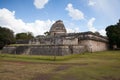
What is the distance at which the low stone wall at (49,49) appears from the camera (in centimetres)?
3006

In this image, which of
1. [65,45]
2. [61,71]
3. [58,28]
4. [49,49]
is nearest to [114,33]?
[58,28]

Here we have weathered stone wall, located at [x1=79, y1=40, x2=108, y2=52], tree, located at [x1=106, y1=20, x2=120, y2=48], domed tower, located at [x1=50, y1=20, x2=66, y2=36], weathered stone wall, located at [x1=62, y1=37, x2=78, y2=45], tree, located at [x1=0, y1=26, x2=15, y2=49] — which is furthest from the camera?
domed tower, located at [x1=50, y1=20, x2=66, y2=36]

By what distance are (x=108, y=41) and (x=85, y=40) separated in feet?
38.0

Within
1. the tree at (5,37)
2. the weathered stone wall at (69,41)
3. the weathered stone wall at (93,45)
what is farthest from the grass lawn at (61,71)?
the tree at (5,37)

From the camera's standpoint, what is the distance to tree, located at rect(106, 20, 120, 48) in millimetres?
44094

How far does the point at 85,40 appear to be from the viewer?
3938 cm

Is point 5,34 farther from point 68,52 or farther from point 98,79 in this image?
point 98,79

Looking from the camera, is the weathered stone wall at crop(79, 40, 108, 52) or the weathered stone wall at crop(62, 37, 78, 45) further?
the weathered stone wall at crop(79, 40, 108, 52)

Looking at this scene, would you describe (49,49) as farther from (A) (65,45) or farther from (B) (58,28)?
(B) (58,28)

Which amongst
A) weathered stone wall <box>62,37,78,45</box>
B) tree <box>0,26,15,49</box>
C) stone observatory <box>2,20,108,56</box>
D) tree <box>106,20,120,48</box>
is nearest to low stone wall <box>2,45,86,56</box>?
stone observatory <box>2,20,108,56</box>

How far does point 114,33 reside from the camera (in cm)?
4488

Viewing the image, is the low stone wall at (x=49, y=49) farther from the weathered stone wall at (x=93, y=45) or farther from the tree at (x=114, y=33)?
the tree at (x=114, y=33)

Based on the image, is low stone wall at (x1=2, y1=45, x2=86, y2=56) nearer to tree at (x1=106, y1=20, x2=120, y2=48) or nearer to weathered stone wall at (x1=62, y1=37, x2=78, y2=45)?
weathered stone wall at (x1=62, y1=37, x2=78, y2=45)

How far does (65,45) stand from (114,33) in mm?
20311
